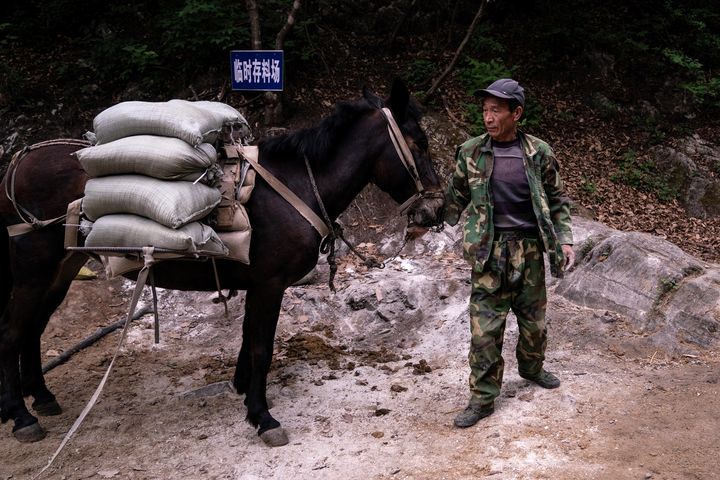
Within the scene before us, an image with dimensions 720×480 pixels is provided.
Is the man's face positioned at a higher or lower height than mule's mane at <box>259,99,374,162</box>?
higher

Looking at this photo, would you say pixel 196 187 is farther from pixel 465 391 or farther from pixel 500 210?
pixel 465 391

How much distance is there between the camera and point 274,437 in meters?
4.54

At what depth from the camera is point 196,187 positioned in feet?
14.0

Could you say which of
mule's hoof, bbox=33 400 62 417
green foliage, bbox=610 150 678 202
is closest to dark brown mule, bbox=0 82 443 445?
mule's hoof, bbox=33 400 62 417

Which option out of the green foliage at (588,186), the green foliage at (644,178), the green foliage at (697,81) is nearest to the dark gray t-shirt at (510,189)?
the green foliage at (588,186)

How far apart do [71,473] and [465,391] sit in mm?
2928

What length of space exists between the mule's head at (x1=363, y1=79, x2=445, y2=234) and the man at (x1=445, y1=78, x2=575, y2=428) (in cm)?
23

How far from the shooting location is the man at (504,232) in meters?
4.41

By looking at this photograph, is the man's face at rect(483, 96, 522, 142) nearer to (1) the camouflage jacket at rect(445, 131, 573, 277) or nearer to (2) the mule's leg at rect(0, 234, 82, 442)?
(1) the camouflage jacket at rect(445, 131, 573, 277)

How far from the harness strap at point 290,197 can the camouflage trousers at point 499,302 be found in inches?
46.6

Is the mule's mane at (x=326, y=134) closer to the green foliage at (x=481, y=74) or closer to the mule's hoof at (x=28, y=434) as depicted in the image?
the mule's hoof at (x=28, y=434)

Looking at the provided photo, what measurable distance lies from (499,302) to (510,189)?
0.81 metres

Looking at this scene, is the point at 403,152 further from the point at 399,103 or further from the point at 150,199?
the point at 150,199

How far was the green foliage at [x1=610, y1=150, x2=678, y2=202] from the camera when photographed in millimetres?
9680
